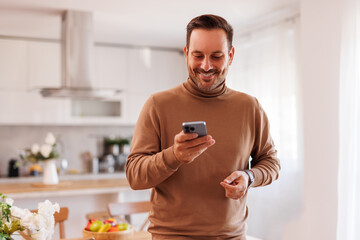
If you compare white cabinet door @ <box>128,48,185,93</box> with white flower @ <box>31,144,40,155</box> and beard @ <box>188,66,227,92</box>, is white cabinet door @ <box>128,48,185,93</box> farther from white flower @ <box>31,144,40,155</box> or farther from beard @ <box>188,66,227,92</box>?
beard @ <box>188,66,227,92</box>

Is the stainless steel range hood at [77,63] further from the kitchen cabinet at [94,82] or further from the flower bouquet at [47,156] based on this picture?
the kitchen cabinet at [94,82]

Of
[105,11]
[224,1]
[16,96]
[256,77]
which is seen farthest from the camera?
[16,96]

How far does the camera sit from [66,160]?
606 cm

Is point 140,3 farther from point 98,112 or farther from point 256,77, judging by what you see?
point 98,112

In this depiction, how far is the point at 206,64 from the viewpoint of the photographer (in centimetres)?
142

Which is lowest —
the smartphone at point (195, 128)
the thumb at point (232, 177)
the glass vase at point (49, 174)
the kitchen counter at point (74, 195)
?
the kitchen counter at point (74, 195)

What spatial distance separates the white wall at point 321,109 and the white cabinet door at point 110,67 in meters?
3.12

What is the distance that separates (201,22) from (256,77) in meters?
3.44

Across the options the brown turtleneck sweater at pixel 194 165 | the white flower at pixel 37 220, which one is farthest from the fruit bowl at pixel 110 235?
the brown turtleneck sweater at pixel 194 165

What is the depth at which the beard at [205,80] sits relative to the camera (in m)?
1.45

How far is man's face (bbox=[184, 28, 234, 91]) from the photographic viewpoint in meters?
1.42

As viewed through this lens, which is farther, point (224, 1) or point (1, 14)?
Answer: point (1, 14)

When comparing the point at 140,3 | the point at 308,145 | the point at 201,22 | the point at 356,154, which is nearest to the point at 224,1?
the point at 140,3

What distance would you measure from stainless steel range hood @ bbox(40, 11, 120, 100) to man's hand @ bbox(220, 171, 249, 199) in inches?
130
